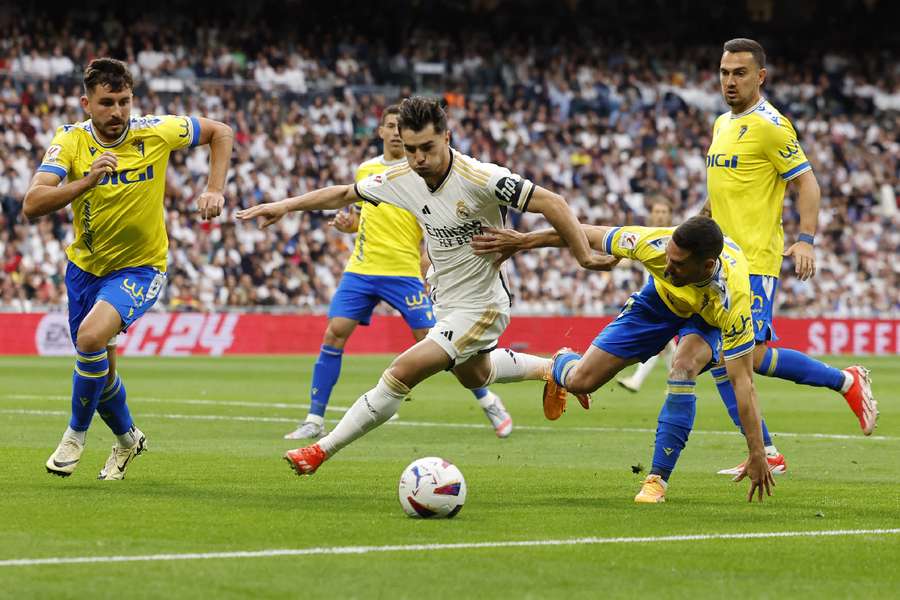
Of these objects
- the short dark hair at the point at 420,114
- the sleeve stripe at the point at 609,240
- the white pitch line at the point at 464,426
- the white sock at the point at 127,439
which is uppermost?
the short dark hair at the point at 420,114

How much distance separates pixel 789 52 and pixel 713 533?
39461 millimetres

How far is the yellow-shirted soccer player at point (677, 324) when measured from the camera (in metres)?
7.95

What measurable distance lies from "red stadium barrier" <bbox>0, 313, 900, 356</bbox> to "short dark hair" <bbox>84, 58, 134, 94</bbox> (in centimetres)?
1979

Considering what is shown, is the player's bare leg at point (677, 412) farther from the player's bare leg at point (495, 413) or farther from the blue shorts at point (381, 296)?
the blue shorts at point (381, 296)

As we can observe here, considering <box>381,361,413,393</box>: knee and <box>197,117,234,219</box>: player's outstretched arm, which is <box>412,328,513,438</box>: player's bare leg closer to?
<box>197,117,234,219</box>: player's outstretched arm

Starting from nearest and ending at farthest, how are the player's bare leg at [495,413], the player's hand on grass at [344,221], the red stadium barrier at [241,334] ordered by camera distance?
the player's hand on grass at [344,221] → the player's bare leg at [495,413] → the red stadium barrier at [241,334]

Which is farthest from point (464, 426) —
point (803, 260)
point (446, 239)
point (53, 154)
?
point (53, 154)

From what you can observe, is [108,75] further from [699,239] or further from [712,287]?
[712,287]

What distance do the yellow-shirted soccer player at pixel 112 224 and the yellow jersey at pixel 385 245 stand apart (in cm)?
402

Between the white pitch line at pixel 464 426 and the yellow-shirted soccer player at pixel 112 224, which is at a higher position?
the yellow-shirted soccer player at pixel 112 224

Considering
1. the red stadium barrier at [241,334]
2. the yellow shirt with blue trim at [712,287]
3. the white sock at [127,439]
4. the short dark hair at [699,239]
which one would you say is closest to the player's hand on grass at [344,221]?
the white sock at [127,439]

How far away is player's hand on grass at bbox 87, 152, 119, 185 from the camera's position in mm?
8469

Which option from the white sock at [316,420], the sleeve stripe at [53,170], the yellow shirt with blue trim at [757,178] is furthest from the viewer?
the white sock at [316,420]

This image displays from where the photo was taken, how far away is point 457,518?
7.62 meters
